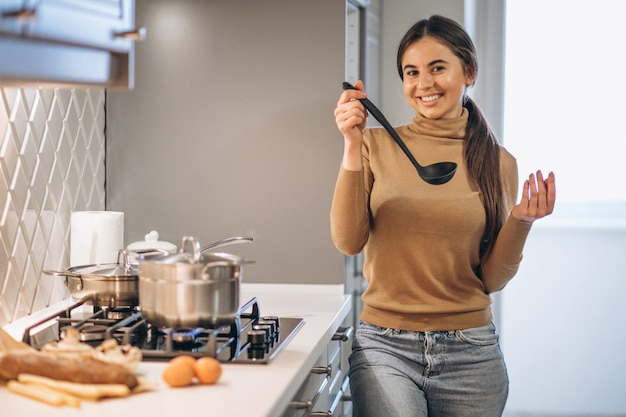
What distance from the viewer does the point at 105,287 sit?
5.41 feet

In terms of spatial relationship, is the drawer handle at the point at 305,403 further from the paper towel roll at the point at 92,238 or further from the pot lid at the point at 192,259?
the paper towel roll at the point at 92,238

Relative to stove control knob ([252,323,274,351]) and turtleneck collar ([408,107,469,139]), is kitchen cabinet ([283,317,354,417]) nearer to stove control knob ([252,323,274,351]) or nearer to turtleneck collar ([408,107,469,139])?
stove control knob ([252,323,274,351])

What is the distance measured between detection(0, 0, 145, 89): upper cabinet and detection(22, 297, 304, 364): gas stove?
45cm

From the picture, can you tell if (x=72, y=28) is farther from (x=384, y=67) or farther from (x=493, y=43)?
(x=493, y=43)

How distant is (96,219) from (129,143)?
15.7 inches

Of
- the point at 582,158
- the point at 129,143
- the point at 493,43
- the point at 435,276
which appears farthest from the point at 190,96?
the point at 582,158

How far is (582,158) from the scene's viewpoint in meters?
3.40

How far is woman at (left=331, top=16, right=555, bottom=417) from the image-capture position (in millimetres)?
1811

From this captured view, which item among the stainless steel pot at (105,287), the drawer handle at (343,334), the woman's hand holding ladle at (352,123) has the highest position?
the woman's hand holding ladle at (352,123)

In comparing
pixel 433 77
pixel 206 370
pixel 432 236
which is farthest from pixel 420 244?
pixel 206 370

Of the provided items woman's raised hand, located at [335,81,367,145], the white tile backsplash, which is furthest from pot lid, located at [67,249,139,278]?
woman's raised hand, located at [335,81,367,145]

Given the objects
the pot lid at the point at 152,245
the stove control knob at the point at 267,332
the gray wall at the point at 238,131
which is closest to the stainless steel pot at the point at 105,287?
the stove control knob at the point at 267,332

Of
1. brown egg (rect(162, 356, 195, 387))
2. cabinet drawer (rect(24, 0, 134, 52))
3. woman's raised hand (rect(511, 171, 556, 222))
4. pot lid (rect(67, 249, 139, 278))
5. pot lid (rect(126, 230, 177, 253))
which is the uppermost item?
cabinet drawer (rect(24, 0, 134, 52))

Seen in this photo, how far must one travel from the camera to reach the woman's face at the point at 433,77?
76.0 inches
